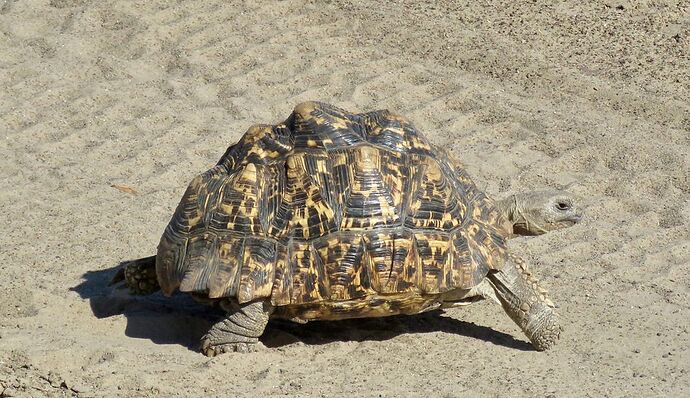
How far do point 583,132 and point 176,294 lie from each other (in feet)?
11.8

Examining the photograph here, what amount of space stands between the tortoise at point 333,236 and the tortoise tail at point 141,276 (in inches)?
12.9

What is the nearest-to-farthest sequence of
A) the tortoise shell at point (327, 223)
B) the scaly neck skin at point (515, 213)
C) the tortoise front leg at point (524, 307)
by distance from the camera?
the tortoise shell at point (327, 223) < the tortoise front leg at point (524, 307) < the scaly neck skin at point (515, 213)

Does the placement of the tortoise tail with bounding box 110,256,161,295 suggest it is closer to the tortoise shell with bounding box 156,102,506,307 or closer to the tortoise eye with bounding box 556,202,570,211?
the tortoise shell with bounding box 156,102,506,307

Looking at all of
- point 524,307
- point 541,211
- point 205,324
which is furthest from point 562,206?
point 205,324

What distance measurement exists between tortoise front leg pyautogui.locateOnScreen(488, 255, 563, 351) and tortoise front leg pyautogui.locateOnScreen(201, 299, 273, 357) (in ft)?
4.11

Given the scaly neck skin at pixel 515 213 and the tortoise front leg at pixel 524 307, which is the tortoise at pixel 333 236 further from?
the scaly neck skin at pixel 515 213

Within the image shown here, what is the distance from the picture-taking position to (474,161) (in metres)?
8.24

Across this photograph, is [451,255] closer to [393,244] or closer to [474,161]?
[393,244]

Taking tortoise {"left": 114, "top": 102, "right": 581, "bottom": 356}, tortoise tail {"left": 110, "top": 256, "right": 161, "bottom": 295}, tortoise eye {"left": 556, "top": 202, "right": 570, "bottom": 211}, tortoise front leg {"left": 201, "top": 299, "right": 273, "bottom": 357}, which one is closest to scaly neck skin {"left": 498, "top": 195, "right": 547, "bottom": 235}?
tortoise eye {"left": 556, "top": 202, "right": 570, "bottom": 211}

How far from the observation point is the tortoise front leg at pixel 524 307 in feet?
19.7

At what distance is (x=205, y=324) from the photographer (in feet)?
20.4

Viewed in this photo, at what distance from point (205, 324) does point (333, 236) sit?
1.05m

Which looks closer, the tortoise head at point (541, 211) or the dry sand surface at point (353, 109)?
the dry sand surface at point (353, 109)

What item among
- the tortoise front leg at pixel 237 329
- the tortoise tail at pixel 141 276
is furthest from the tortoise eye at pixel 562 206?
the tortoise tail at pixel 141 276
